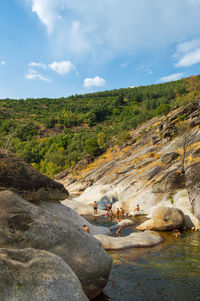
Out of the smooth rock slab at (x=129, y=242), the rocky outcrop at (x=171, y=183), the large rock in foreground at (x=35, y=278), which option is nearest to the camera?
the large rock in foreground at (x=35, y=278)

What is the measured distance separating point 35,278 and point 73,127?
571ft

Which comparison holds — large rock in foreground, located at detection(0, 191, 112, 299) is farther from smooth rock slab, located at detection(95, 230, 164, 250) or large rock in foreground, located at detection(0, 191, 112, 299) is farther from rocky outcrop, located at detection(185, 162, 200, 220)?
rocky outcrop, located at detection(185, 162, 200, 220)

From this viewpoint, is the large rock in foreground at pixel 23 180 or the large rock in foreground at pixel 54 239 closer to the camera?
the large rock in foreground at pixel 54 239

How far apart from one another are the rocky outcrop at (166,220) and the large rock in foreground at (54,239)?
1395cm

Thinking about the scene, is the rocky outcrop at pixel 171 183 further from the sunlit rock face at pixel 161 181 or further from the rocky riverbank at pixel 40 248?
the rocky riverbank at pixel 40 248

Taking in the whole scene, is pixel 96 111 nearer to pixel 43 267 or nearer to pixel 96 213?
pixel 96 213

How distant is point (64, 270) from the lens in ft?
19.4

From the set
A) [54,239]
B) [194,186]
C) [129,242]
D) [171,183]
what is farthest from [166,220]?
[54,239]

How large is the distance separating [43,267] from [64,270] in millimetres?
625

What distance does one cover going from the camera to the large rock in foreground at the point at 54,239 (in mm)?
7332

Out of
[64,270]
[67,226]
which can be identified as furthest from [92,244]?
[64,270]

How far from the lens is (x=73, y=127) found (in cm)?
17662

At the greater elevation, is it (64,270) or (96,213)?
(64,270)

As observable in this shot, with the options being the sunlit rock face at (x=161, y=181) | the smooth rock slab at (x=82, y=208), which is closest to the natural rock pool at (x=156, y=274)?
the sunlit rock face at (x=161, y=181)
